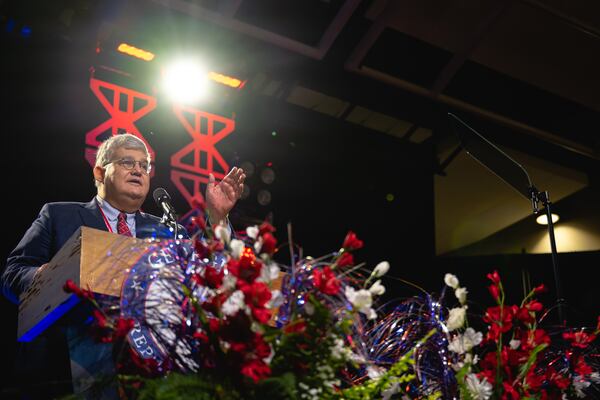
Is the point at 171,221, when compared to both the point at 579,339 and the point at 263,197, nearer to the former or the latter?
the point at 579,339

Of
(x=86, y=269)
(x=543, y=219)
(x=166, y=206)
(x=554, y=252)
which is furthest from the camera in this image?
(x=543, y=219)

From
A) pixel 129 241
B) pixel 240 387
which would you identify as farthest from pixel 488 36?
pixel 240 387

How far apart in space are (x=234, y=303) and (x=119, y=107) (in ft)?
14.3

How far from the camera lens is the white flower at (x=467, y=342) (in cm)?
149

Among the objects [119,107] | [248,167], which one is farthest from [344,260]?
[248,167]

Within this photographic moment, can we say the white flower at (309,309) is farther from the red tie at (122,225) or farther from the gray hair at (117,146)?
the gray hair at (117,146)

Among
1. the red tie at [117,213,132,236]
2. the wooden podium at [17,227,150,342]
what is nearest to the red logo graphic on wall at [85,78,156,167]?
the red tie at [117,213,132,236]

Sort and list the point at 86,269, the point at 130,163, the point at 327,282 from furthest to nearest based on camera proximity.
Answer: the point at 130,163
the point at 86,269
the point at 327,282

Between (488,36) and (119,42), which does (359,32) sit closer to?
(488,36)

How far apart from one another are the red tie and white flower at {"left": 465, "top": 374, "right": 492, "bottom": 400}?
140 cm

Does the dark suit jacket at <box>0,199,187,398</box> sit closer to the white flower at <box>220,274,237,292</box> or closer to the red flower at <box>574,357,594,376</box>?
the white flower at <box>220,274,237,292</box>

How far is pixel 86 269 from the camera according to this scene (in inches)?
65.8

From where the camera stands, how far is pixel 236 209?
6070 mm

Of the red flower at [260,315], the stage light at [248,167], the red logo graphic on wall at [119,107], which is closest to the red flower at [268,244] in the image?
the red flower at [260,315]
